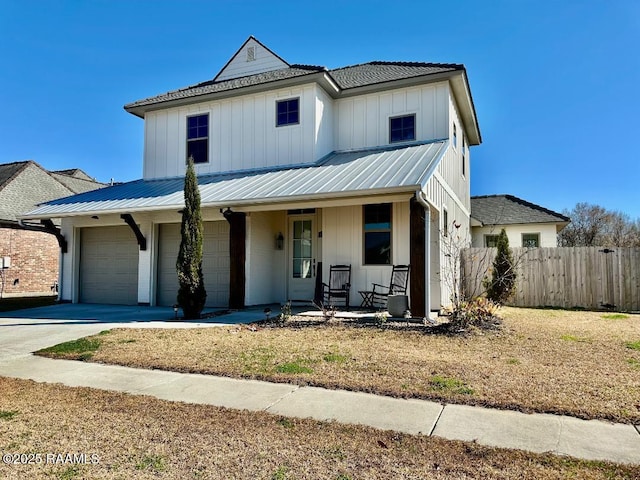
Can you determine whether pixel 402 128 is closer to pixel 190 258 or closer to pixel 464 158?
pixel 464 158

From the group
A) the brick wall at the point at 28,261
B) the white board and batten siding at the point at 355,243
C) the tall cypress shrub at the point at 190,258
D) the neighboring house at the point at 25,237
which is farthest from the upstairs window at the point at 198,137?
the brick wall at the point at 28,261

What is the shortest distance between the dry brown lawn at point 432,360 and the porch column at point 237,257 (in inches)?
106

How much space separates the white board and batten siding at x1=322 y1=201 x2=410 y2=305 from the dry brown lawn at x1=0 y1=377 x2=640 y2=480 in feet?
24.2

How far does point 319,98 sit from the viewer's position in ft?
40.1

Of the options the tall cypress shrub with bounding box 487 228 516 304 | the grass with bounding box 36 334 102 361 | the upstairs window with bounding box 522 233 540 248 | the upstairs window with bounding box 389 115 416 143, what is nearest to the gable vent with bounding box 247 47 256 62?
the upstairs window with bounding box 389 115 416 143

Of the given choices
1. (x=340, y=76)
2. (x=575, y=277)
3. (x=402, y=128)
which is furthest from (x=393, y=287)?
(x=340, y=76)

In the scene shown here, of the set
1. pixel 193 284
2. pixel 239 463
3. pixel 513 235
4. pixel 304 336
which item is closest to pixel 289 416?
pixel 239 463

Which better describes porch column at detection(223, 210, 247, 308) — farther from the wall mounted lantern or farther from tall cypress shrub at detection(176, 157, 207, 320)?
the wall mounted lantern

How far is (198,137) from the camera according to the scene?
44.8 ft

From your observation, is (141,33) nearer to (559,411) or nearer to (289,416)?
(289,416)

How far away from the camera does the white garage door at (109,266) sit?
13.1 m

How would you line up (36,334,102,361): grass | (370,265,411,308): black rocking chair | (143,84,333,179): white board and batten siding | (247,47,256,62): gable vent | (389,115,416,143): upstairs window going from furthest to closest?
(247,47,256,62): gable vent, (143,84,333,179): white board and batten siding, (389,115,416,143): upstairs window, (370,265,411,308): black rocking chair, (36,334,102,361): grass

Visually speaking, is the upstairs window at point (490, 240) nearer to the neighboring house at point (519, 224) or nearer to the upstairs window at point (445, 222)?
the neighboring house at point (519, 224)

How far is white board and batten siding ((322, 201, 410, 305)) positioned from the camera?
10820mm
